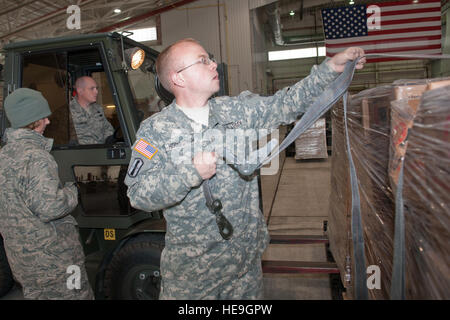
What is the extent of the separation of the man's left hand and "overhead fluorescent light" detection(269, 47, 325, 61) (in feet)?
58.3

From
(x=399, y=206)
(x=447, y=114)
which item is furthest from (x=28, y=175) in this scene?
(x=447, y=114)

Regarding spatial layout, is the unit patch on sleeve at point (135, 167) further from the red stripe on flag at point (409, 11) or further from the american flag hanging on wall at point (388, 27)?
the red stripe on flag at point (409, 11)

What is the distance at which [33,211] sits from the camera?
2080 mm

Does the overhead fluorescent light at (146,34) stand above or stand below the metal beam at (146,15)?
below

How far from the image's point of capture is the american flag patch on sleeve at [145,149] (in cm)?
146

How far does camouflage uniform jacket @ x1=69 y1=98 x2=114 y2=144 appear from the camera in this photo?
2.53 metres

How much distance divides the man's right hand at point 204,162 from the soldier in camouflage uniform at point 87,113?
1.59m

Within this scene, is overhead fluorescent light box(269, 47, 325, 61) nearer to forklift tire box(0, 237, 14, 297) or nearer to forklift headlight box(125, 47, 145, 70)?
forklift headlight box(125, 47, 145, 70)

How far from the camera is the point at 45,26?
39.1ft

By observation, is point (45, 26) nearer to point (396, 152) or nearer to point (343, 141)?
point (343, 141)

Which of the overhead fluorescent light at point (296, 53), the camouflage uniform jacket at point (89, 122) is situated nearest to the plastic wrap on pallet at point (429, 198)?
the camouflage uniform jacket at point (89, 122)

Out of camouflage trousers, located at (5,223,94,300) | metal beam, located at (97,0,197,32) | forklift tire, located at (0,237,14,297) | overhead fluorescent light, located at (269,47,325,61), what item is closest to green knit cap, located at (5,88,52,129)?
camouflage trousers, located at (5,223,94,300)

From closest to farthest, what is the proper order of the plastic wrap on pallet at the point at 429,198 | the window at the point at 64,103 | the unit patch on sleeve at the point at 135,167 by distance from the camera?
1. the plastic wrap on pallet at the point at 429,198
2. the unit patch on sleeve at the point at 135,167
3. the window at the point at 64,103

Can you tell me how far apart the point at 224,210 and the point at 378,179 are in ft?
2.87
